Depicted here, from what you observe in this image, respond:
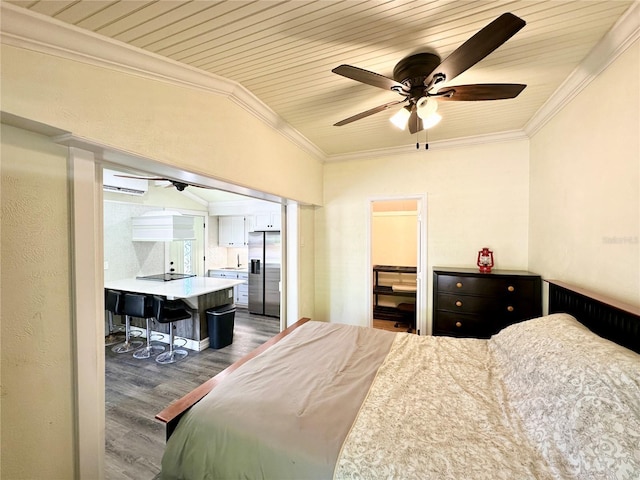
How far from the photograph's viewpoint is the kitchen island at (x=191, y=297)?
355 centimetres

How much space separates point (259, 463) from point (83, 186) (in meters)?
1.50

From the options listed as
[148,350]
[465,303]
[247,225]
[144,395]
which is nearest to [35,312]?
[144,395]

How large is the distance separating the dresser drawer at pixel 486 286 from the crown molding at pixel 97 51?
2586mm

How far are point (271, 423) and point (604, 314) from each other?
1819 mm

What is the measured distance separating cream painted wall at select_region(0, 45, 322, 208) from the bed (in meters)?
1.40

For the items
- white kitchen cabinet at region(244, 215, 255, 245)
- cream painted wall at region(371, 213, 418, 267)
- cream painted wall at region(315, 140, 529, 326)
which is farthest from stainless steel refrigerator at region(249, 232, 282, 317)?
cream painted wall at region(371, 213, 418, 267)

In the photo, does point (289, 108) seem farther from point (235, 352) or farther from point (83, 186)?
point (235, 352)

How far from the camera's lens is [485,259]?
9.34 ft

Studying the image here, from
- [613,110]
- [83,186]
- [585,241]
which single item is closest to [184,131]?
[83,186]

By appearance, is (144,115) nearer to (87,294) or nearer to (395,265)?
(87,294)

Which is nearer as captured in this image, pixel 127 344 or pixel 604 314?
pixel 604 314

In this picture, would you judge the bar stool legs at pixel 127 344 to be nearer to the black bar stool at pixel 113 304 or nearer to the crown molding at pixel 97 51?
the black bar stool at pixel 113 304

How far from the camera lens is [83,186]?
4.10 feet

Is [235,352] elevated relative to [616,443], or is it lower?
lower
